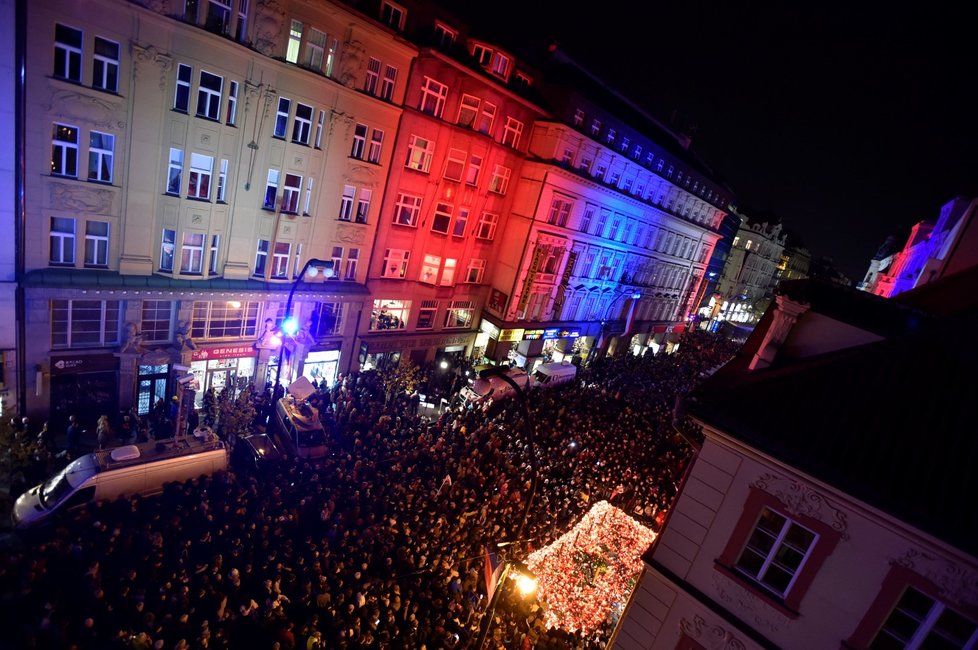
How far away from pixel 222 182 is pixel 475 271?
15.3 m

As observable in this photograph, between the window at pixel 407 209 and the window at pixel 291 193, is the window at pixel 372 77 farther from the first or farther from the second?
the window at pixel 291 193

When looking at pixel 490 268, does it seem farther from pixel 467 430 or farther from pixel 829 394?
pixel 829 394

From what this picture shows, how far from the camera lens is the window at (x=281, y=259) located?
20.3 m

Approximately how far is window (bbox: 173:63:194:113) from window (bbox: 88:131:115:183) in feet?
7.72

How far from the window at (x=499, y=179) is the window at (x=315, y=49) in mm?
11354

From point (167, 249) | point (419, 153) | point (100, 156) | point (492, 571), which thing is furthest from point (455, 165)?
point (492, 571)

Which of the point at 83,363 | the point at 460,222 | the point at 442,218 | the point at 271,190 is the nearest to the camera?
the point at 83,363

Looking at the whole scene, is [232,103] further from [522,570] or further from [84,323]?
[522,570]

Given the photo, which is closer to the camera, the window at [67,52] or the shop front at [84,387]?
the window at [67,52]

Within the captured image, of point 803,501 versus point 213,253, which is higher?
point 803,501

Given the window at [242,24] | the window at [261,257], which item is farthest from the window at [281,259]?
the window at [242,24]

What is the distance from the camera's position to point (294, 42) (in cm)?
1795

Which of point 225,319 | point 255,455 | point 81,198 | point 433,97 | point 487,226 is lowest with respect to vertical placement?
point 255,455

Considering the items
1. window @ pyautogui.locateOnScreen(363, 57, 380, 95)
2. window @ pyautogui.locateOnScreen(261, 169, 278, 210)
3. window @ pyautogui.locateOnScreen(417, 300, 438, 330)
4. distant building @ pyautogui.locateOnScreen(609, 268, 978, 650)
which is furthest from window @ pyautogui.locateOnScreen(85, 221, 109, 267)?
distant building @ pyautogui.locateOnScreen(609, 268, 978, 650)
